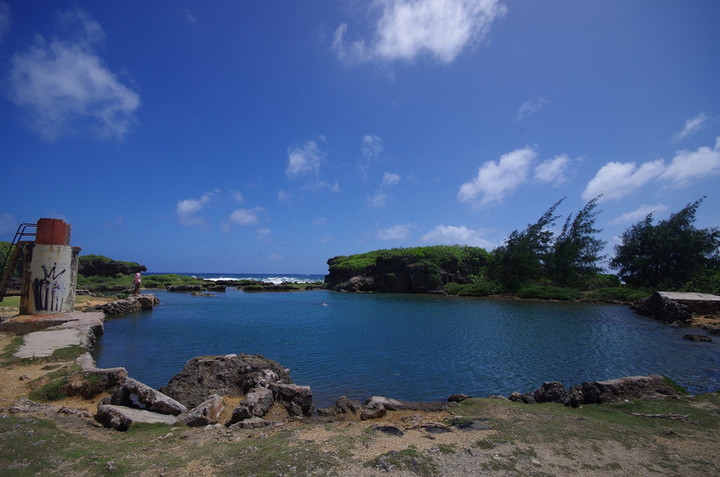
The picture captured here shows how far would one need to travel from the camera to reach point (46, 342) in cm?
1365

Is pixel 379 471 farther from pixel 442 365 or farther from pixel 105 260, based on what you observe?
pixel 105 260

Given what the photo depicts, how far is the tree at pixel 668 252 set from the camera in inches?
1663

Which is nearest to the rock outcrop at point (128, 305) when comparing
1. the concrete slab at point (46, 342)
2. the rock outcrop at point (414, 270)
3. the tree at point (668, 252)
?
the concrete slab at point (46, 342)

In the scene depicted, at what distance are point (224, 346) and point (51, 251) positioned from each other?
30.9 ft

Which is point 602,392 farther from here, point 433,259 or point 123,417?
point 433,259

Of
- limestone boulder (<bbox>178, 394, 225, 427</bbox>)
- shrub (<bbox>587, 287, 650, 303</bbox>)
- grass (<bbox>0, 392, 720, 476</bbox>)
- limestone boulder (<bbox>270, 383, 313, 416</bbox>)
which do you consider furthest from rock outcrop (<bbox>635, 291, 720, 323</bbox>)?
limestone boulder (<bbox>178, 394, 225, 427</bbox>)

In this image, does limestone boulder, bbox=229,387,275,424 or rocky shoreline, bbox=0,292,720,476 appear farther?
limestone boulder, bbox=229,387,275,424

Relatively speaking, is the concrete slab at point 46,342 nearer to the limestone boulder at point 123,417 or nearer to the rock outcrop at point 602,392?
the limestone boulder at point 123,417

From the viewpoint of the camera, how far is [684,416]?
28.4ft

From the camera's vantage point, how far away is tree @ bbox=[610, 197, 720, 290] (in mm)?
42244

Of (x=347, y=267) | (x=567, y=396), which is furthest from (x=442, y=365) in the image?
(x=347, y=267)

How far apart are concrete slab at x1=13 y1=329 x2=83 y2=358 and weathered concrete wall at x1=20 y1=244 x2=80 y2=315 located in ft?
8.09

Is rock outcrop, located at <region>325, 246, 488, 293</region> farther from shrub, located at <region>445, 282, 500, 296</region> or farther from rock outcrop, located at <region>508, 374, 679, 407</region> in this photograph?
rock outcrop, located at <region>508, 374, 679, 407</region>

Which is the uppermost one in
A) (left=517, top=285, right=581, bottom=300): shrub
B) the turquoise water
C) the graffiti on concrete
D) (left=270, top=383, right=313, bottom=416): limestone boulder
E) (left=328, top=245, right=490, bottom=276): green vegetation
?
(left=328, top=245, right=490, bottom=276): green vegetation
